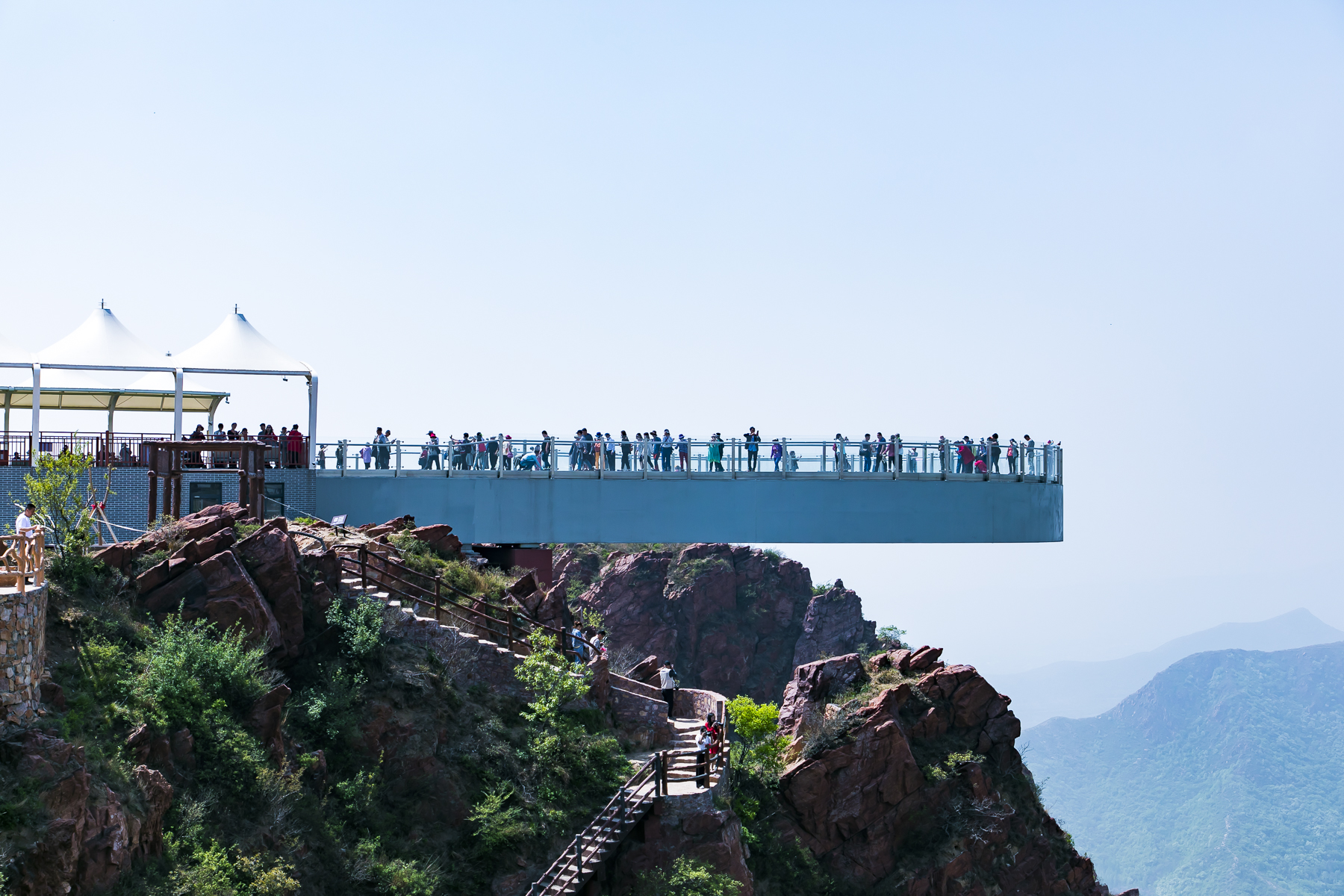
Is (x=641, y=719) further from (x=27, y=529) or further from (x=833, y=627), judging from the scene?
(x=833, y=627)

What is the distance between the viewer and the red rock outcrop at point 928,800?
3081cm

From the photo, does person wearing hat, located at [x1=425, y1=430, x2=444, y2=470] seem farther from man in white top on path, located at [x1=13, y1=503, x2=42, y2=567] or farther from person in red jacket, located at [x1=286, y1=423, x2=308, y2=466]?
man in white top on path, located at [x1=13, y1=503, x2=42, y2=567]

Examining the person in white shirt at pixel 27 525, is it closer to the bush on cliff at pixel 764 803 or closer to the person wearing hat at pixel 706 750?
the person wearing hat at pixel 706 750

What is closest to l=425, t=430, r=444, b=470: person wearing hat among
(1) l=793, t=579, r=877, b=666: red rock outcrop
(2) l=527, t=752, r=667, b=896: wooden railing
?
(2) l=527, t=752, r=667, b=896: wooden railing

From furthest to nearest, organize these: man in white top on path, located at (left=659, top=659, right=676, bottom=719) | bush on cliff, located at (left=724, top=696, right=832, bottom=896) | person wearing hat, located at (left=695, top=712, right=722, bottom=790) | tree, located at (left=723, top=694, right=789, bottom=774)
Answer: tree, located at (left=723, top=694, right=789, bottom=774)
bush on cliff, located at (left=724, top=696, right=832, bottom=896)
man in white top on path, located at (left=659, top=659, right=676, bottom=719)
person wearing hat, located at (left=695, top=712, right=722, bottom=790)

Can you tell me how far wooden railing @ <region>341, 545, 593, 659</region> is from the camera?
2481cm

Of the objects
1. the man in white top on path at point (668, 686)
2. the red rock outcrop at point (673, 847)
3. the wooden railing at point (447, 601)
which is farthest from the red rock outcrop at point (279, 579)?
the man in white top on path at point (668, 686)

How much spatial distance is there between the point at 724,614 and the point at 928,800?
138ft

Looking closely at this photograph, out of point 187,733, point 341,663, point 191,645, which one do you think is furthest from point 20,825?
point 341,663

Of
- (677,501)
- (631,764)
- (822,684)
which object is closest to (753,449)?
(677,501)

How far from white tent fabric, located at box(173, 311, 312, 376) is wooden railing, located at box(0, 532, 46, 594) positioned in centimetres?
1501

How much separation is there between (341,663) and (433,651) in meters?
1.91

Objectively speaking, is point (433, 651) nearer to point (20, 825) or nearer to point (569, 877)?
point (569, 877)

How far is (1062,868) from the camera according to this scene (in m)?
33.8
